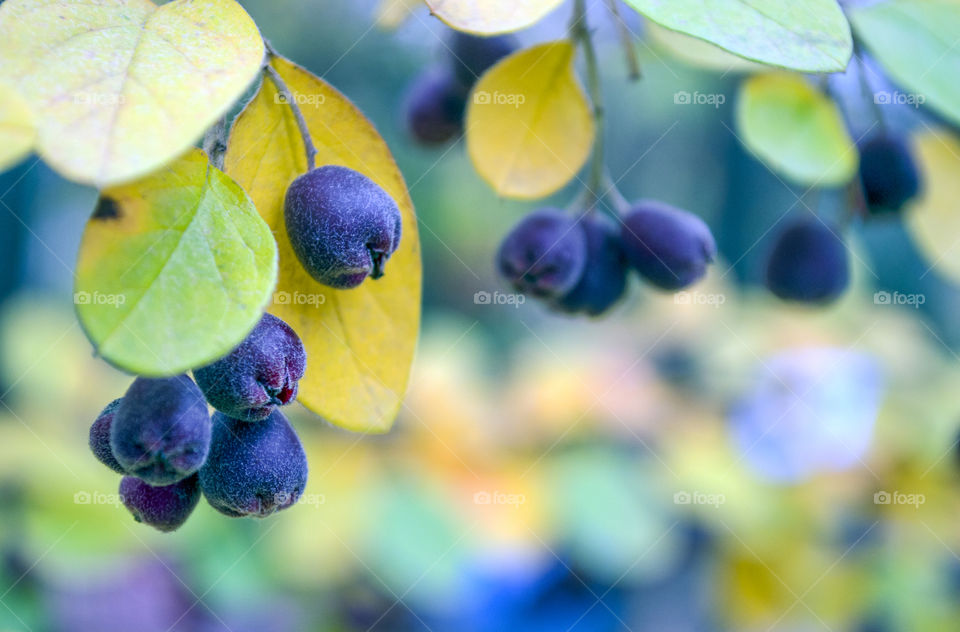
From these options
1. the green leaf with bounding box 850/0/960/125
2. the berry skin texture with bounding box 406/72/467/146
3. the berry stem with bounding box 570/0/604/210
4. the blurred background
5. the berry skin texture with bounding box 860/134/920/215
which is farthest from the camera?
the blurred background

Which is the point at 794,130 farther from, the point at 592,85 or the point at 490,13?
the point at 490,13

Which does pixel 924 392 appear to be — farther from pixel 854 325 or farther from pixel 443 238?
pixel 443 238

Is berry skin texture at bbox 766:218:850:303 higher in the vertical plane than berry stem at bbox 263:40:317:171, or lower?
lower

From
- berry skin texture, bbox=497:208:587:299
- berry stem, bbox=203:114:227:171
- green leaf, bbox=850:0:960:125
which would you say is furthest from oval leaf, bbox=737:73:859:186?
berry stem, bbox=203:114:227:171

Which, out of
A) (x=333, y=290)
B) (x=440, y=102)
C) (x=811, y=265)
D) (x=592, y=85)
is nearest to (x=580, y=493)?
(x=811, y=265)

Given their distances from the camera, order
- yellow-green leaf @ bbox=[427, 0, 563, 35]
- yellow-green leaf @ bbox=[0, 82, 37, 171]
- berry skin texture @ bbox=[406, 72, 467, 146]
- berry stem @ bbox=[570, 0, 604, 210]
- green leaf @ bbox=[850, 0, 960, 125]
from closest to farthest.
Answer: yellow-green leaf @ bbox=[0, 82, 37, 171]
yellow-green leaf @ bbox=[427, 0, 563, 35]
green leaf @ bbox=[850, 0, 960, 125]
berry stem @ bbox=[570, 0, 604, 210]
berry skin texture @ bbox=[406, 72, 467, 146]

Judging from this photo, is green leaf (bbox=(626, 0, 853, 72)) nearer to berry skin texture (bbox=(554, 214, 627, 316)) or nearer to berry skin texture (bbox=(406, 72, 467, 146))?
berry skin texture (bbox=(554, 214, 627, 316))

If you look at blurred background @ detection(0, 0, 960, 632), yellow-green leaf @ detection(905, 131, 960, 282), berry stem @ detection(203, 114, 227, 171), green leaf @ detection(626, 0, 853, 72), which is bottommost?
blurred background @ detection(0, 0, 960, 632)

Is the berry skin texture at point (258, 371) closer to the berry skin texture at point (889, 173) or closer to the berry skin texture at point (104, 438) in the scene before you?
the berry skin texture at point (104, 438)

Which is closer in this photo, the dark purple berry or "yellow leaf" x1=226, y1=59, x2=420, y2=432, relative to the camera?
"yellow leaf" x1=226, y1=59, x2=420, y2=432
